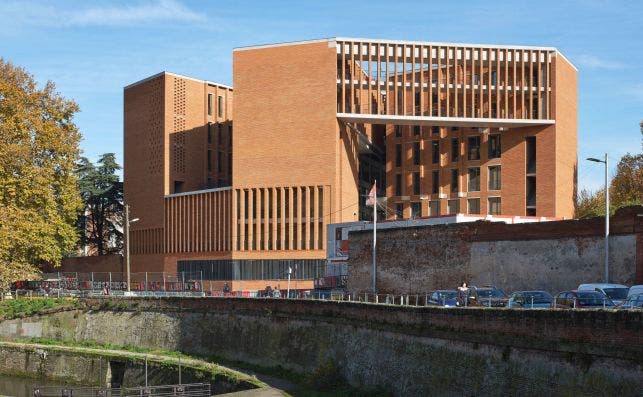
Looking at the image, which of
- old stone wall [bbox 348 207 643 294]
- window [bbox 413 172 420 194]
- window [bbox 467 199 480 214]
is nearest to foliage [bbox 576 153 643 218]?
window [bbox 467 199 480 214]

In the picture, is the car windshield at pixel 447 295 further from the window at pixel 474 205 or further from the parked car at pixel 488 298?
the window at pixel 474 205

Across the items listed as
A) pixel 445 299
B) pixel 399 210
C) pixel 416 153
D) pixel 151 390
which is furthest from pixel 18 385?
pixel 416 153

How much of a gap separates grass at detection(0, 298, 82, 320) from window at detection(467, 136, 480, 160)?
139 feet

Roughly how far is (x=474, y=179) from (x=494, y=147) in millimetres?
3887

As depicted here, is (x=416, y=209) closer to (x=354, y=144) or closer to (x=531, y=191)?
(x=354, y=144)

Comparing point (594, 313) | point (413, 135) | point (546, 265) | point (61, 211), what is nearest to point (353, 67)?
point (413, 135)

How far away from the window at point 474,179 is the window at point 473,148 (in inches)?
47.9

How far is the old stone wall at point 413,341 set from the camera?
2288 cm

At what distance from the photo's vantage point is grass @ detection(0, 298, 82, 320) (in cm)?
5853

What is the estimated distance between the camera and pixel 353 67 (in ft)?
256

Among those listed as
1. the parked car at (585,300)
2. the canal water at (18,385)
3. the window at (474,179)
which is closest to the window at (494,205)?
the window at (474,179)

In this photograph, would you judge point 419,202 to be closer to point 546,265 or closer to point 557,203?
point 557,203

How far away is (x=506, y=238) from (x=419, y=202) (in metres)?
44.4

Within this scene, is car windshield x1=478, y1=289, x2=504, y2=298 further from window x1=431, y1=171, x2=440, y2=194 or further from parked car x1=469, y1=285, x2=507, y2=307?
window x1=431, y1=171, x2=440, y2=194
